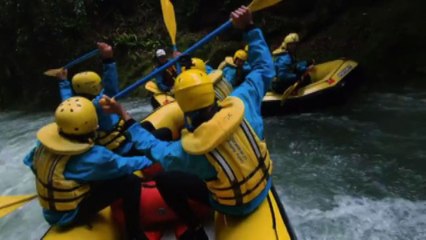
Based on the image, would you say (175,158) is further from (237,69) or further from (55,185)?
(237,69)

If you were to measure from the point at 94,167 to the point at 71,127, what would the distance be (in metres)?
0.26

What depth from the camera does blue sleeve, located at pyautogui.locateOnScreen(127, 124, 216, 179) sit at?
2.48 metres

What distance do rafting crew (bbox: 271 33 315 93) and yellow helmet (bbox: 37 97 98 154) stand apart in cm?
476

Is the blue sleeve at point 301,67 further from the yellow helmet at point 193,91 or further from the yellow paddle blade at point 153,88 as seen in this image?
→ the yellow helmet at point 193,91

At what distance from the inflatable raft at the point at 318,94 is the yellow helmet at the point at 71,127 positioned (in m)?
4.97

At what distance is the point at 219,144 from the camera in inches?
93.7

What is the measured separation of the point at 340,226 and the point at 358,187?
32.8 inches

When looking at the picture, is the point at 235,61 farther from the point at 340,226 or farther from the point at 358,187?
the point at 340,226

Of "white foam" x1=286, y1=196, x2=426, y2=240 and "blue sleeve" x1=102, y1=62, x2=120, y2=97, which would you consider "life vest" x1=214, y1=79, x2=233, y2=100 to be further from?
"white foam" x1=286, y1=196, x2=426, y2=240

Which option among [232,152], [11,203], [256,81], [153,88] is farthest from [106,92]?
[153,88]

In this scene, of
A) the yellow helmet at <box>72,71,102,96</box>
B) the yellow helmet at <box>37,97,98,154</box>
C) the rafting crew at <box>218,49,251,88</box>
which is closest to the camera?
the yellow helmet at <box>37,97,98,154</box>

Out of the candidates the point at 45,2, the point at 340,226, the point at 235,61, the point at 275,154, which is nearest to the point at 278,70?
the point at 235,61

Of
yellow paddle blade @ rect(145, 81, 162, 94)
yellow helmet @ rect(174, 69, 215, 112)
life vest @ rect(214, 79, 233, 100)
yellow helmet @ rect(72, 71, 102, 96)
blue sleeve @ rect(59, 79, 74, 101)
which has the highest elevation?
yellow helmet @ rect(174, 69, 215, 112)

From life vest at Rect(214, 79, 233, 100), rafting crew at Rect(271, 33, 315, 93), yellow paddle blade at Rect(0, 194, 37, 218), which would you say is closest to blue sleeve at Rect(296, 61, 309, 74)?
rafting crew at Rect(271, 33, 315, 93)
